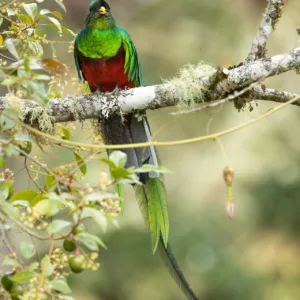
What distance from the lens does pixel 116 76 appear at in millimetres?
3199

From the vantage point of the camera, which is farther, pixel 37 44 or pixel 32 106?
pixel 32 106

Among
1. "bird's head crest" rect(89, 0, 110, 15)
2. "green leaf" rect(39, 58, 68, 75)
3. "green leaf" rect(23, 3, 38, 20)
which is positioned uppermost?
"bird's head crest" rect(89, 0, 110, 15)

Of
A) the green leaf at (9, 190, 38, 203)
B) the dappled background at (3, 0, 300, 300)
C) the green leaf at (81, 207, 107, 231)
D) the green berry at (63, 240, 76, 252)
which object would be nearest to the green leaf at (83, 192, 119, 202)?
the green leaf at (81, 207, 107, 231)

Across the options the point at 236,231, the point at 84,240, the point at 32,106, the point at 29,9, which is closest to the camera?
the point at 84,240

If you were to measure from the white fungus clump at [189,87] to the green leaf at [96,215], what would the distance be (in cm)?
113

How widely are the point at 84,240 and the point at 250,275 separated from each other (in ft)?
16.1

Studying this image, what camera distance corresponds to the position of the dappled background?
6254 mm

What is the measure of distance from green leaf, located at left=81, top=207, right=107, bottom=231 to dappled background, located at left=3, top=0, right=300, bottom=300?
14.3ft

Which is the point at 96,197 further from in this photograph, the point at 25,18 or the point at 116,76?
the point at 116,76

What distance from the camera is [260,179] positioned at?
21.0 feet

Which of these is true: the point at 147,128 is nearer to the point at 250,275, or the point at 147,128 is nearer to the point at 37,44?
the point at 37,44

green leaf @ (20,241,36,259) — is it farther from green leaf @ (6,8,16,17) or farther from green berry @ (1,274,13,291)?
green leaf @ (6,8,16,17)

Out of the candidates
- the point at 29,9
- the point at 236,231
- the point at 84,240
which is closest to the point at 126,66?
the point at 29,9

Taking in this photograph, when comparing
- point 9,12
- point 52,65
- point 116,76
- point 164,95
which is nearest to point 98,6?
point 116,76
